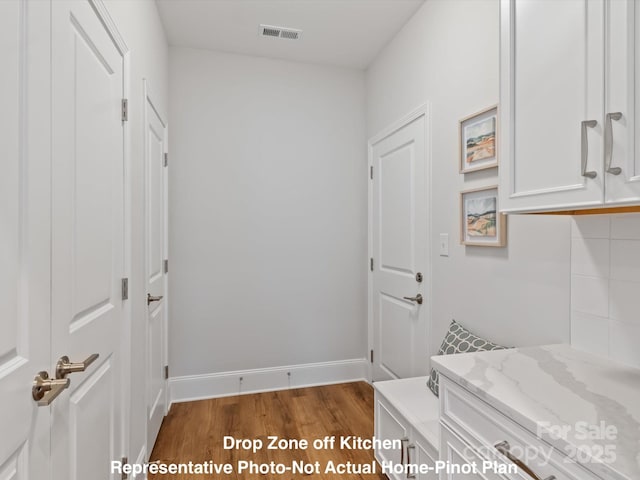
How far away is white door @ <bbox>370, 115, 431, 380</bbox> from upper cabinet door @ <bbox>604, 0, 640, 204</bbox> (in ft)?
4.45

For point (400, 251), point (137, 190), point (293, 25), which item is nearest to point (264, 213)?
point (400, 251)

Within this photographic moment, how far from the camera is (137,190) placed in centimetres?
177

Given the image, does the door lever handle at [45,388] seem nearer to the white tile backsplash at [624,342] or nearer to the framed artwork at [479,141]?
the white tile backsplash at [624,342]

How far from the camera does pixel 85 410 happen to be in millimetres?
1160

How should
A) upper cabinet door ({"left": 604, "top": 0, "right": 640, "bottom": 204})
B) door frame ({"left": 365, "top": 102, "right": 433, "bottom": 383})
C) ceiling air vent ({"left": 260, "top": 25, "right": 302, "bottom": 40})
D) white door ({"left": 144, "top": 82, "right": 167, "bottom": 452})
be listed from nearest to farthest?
upper cabinet door ({"left": 604, "top": 0, "right": 640, "bottom": 204}) < white door ({"left": 144, "top": 82, "right": 167, "bottom": 452}) < door frame ({"left": 365, "top": 102, "right": 433, "bottom": 383}) < ceiling air vent ({"left": 260, "top": 25, "right": 302, "bottom": 40})

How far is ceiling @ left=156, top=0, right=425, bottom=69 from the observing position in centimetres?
231

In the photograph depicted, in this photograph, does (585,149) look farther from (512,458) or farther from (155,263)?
(155,263)

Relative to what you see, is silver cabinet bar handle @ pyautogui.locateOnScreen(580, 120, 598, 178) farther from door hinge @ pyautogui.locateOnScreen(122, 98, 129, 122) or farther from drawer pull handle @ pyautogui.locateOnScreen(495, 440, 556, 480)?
door hinge @ pyautogui.locateOnScreen(122, 98, 129, 122)

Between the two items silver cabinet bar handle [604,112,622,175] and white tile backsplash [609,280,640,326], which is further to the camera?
white tile backsplash [609,280,640,326]

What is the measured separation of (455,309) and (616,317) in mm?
836

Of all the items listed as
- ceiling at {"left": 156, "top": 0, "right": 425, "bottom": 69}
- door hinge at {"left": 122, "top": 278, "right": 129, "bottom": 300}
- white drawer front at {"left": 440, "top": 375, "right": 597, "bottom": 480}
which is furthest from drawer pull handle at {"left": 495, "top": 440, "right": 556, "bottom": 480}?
ceiling at {"left": 156, "top": 0, "right": 425, "bottom": 69}

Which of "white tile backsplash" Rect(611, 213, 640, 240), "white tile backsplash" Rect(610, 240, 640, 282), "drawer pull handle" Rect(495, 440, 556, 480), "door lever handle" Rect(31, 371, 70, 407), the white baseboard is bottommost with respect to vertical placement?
the white baseboard

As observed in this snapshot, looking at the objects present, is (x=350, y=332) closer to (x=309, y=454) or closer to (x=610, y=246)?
(x=309, y=454)

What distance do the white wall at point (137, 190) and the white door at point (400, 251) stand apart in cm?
164
